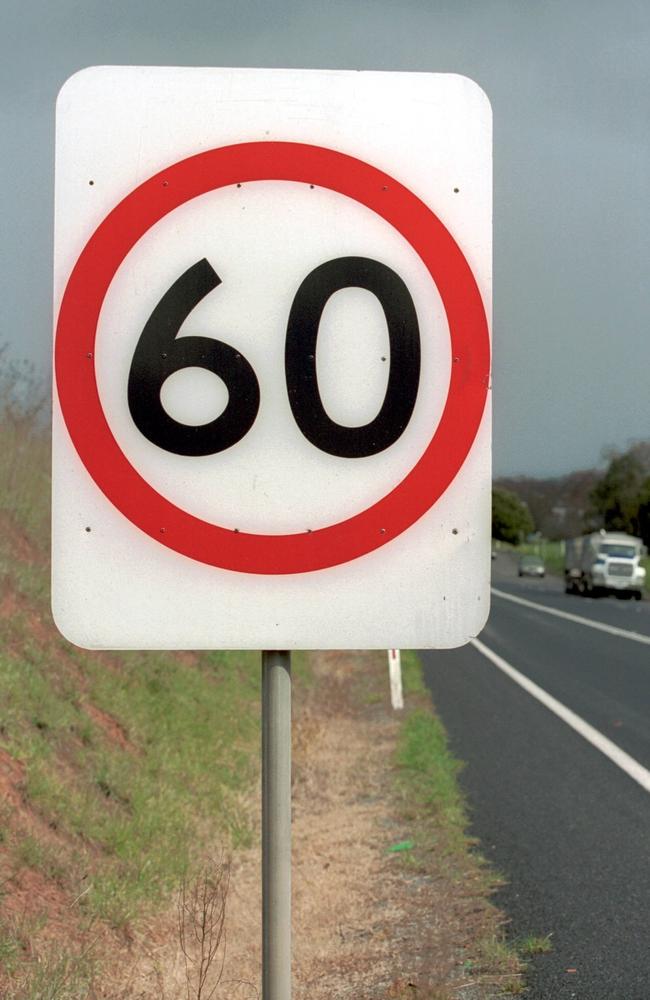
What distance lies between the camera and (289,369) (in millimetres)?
2199

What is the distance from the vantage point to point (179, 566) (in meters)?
2.20

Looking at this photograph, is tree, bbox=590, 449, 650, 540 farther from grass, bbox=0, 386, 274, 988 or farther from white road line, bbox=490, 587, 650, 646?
grass, bbox=0, 386, 274, 988

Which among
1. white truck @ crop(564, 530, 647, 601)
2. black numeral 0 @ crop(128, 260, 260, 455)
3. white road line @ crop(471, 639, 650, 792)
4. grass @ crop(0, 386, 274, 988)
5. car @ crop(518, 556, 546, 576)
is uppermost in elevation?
black numeral 0 @ crop(128, 260, 260, 455)

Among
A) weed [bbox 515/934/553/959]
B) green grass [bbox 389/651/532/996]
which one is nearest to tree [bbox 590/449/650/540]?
green grass [bbox 389/651/532/996]

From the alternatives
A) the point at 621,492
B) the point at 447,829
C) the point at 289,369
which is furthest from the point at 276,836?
the point at 621,492

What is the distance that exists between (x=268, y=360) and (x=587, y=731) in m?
11.7

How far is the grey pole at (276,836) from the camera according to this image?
2.15m

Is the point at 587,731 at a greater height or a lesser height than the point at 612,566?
greater

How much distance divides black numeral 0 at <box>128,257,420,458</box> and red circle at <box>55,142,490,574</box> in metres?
0.07

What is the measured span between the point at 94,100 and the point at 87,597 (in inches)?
32.7

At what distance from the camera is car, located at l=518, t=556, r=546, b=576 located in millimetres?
102438

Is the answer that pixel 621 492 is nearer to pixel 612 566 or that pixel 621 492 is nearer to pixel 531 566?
pixel 531 566

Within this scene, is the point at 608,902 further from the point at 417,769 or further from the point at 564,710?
the point at 564,710

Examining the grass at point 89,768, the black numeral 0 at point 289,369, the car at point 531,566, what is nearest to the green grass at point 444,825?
the grass at point 89,768
